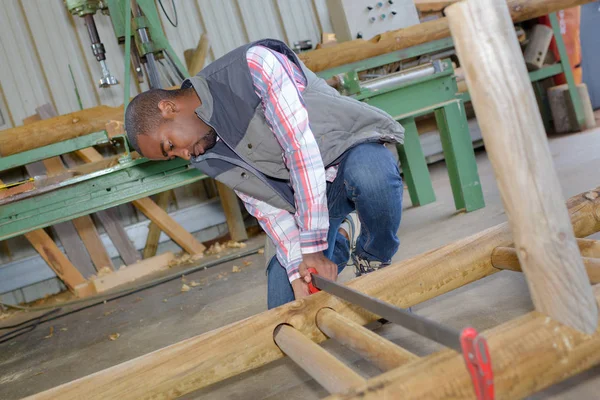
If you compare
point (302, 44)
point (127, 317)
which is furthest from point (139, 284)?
point (302, 44)

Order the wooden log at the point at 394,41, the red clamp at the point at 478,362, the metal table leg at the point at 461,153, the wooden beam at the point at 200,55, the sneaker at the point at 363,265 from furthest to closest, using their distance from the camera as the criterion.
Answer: the wooden beam at the point at 200,55
the wooden log at the point at 394,41
the metal table leg at the point at 461,153
the sneaker at the point at 363,265
the red clamp at the point at 478,362

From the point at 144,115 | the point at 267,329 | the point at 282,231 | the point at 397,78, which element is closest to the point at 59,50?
the point at 397,78

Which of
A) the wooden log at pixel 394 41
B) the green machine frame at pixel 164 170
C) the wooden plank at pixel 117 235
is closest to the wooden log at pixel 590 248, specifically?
the green machine frame at pixel 164 170

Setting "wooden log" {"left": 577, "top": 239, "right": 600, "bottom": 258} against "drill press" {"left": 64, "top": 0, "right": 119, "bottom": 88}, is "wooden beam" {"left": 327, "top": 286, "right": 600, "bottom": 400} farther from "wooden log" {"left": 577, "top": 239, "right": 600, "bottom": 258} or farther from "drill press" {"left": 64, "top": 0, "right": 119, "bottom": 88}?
"drill press" {"left": 64, "top": 0, "right": 119, "bottom": 88}

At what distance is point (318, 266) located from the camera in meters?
2.03

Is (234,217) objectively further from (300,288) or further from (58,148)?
(300,288)

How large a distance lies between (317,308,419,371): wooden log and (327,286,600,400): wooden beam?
10 centimetres

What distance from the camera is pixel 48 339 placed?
3.79 meters

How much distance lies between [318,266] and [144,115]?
0.76 meters

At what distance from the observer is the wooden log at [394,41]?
5004 mm

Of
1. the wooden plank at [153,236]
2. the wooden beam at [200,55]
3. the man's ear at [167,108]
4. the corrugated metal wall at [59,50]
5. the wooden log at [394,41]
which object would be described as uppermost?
the corrugated metal wall at [59,50]

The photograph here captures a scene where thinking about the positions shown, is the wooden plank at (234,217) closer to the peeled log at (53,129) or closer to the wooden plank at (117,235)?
the wooden plank at (117,235)

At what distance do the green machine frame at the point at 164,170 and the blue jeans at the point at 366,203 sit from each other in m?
1.28

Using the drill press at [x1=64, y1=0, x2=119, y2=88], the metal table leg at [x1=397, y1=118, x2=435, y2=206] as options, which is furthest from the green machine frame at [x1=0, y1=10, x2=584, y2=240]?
the drill press at [x1=64, y1=0, x2=119, y2=88]
